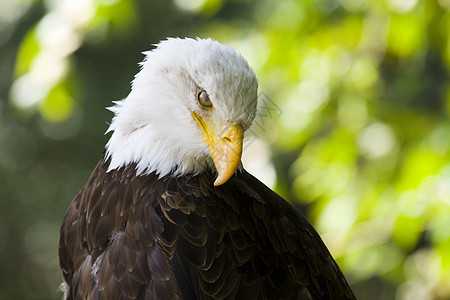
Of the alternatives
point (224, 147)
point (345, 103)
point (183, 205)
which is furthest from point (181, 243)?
point (345, 103)

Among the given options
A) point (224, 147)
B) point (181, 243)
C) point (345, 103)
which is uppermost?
point (345, 103)

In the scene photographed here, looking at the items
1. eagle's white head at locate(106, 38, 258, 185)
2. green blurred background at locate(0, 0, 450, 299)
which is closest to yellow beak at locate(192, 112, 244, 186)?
eagle's white head at locate(106, 38, 258, 185)

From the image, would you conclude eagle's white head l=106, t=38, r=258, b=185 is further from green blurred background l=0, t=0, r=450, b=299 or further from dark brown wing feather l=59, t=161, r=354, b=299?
green blurred background l=0, t=0, r=450, b=299

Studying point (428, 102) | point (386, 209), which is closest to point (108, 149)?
point (386, 209)

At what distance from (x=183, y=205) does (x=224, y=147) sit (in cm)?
20

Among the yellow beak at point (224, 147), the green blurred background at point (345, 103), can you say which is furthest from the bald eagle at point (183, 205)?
the green blurred background at point (345, 103)

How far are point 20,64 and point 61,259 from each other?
0.62 m

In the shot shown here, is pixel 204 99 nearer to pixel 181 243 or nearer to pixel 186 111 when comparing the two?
pixel 186 111

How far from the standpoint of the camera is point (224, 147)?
151 centimetres

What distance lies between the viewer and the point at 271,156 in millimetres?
2252

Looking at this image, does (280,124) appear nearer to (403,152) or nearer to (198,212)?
(403,152)

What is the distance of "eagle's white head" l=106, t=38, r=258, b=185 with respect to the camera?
1516 mm

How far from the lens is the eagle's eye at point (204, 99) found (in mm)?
1568

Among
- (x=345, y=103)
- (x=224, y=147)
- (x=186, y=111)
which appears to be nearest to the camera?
(x=224, y=147)
